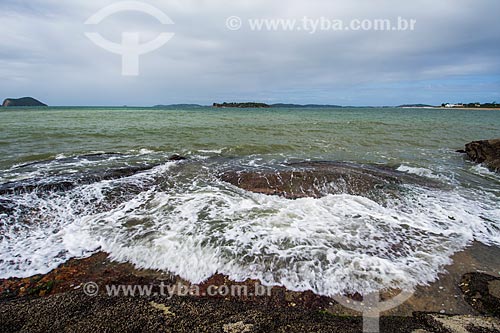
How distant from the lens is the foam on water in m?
4.80

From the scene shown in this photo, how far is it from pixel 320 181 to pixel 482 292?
18.8 ft

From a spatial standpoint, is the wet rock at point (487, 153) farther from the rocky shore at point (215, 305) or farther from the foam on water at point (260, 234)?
the rocky shore at point (215, 305)

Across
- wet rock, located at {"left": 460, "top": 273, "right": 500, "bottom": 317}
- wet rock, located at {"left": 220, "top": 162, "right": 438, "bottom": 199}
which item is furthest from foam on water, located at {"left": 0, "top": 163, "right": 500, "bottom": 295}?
wet rock, located at {"left": 220, "top": 162, "right": 438, "bottom": 199}

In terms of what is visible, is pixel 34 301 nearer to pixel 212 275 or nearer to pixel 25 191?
pixel 212 275

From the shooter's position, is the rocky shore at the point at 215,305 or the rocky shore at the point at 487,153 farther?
the rocky shore at the point at 487,153

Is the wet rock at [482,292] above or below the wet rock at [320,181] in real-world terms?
below

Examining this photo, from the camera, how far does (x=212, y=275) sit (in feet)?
15.4

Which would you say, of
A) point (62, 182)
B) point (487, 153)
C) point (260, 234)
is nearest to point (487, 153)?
point (487, 153)

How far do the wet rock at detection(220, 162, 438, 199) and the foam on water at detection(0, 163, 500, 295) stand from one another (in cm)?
60

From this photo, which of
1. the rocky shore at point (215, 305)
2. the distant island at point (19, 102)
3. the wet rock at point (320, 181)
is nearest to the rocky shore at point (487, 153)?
the wet rock at point (320, 181)

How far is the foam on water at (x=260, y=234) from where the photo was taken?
4.80m

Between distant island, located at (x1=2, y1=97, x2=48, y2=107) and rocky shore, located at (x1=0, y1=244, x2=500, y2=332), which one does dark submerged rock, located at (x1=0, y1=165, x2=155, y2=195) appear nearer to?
rocky shore, located at (x1=0, y1=244, x2=500, y2=332)

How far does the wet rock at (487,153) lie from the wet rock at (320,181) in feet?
16.5

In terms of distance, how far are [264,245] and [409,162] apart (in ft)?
39.9
